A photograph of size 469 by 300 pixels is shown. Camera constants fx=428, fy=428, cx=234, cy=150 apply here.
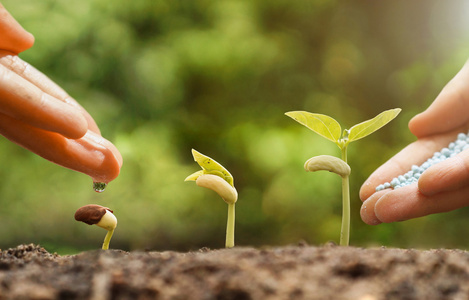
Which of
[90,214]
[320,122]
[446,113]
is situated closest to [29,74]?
[90,214]

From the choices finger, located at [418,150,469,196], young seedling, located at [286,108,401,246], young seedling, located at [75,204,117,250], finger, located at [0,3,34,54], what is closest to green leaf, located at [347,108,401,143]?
young seedling, located at [286,108,401,246]

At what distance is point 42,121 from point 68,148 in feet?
0.26

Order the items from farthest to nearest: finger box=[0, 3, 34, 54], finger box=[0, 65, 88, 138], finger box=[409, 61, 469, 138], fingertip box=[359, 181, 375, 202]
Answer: finger box=[409, 61, 469, 138] < fingertip box=[359, 181, 375, 202] < finger box=[0, 3, 34, 54] < finger box=[0, 65, 88, 138]

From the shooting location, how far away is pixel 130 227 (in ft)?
5.79

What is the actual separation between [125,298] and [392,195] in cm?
54

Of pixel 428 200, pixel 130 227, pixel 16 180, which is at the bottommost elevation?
pixel 428 200

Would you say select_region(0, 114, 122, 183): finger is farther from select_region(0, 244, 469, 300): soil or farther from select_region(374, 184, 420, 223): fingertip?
select_region(374, 184, 420, 223): fingertip

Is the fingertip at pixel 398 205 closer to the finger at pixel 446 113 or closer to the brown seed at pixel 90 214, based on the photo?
the finger at pixel 446 113

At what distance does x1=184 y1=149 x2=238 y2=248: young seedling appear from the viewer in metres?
0.65

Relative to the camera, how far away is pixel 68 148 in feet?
2.35

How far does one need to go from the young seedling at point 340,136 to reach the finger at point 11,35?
50 centimetres

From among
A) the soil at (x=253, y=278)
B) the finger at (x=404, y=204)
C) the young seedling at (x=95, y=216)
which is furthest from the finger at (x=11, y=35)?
the finger at (x=404, y=204)

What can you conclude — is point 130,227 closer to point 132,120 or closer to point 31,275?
point 132,120

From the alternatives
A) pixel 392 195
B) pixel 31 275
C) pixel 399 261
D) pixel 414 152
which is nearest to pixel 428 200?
pixel 392 195
